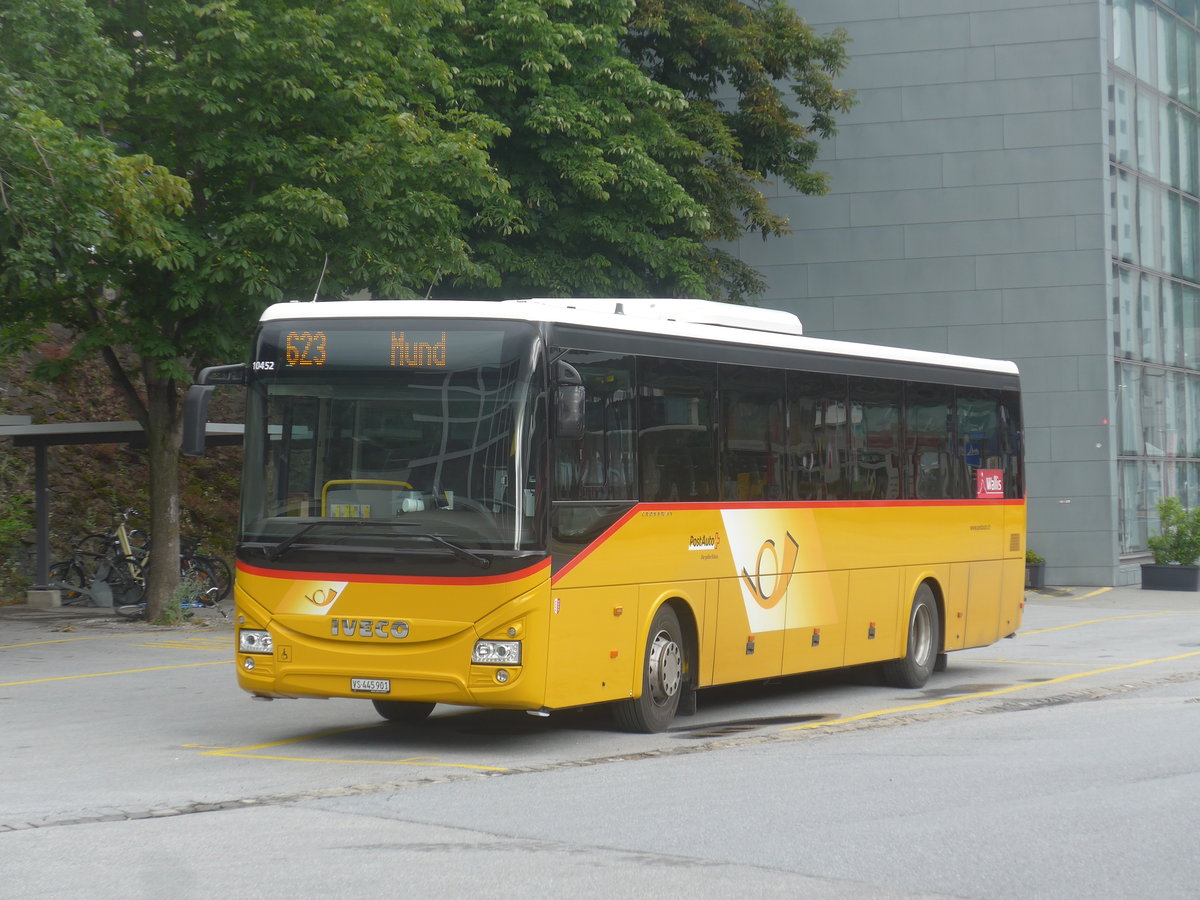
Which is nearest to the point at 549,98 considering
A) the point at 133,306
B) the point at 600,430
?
the point at 133,306

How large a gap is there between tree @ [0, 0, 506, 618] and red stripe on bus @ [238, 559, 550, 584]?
301 inches

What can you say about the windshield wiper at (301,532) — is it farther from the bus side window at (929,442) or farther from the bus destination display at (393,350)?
the bus side window at (929,442)

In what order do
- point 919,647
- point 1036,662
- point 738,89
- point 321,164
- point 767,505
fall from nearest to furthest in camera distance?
point 767,505
point 919,647
point 1036,662
point 321,164
point 738,89

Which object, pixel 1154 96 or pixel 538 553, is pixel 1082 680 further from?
pixel 1154 96

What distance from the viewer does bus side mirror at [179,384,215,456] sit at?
11352mm

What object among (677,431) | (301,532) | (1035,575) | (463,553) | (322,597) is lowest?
(1035,575)

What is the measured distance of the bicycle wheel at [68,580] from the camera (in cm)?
2664

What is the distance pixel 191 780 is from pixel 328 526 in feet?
6.70

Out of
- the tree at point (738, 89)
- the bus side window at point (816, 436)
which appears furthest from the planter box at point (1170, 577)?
the bus side window at point (816, 436)

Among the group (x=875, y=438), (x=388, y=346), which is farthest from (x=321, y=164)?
(x=388, y=346)

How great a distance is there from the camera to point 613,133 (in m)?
26.9

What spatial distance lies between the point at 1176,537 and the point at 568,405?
2661 centimetres

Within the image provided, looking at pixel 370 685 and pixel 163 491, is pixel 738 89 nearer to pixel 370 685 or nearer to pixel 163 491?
pixel 163 491

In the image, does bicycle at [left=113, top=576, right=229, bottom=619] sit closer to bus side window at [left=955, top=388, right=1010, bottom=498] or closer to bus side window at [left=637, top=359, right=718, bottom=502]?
bus side window at [left=955, top=388, right=1010, bottom=498]
